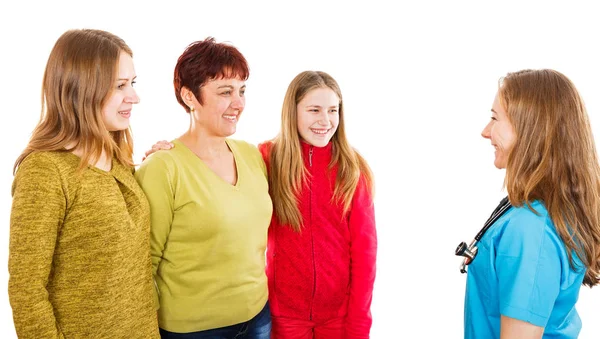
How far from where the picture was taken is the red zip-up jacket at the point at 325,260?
215cm

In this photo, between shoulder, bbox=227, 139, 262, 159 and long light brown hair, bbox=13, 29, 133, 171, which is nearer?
long light brown hair, bbox=13, 29, 133, 171

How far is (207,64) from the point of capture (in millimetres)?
1856

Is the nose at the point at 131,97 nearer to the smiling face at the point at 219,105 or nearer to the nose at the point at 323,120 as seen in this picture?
the smiling face at the point at 219,105

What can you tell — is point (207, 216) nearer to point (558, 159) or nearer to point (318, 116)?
point (318, 116)

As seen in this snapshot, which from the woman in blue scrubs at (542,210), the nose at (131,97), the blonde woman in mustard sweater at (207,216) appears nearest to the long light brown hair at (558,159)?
the woman in blue scrubs at (542,210)

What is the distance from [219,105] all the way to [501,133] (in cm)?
96

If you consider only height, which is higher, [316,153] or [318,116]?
[318,116]

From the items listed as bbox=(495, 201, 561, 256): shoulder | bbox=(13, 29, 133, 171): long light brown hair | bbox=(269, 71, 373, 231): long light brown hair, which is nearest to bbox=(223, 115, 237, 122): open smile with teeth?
bbox=(269, 71, 373, 231): long light brown hair

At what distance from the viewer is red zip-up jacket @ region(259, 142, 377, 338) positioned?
215 centimetres

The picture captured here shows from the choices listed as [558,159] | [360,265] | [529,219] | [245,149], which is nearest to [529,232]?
[529,219]

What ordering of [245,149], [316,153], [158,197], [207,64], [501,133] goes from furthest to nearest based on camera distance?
[316,153]
[245,149]
[207,64]
[158,197]
[501,133]

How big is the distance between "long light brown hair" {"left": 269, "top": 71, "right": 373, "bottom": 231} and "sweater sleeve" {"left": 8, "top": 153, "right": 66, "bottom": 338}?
37.4 inches

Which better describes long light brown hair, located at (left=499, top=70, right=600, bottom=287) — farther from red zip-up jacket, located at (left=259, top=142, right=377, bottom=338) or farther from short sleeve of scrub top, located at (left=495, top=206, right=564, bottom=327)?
red zip-up jacket, located at (left=259, top=142, right=377, bottom=338)

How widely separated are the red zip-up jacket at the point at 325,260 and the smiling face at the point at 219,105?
1.50 feet
